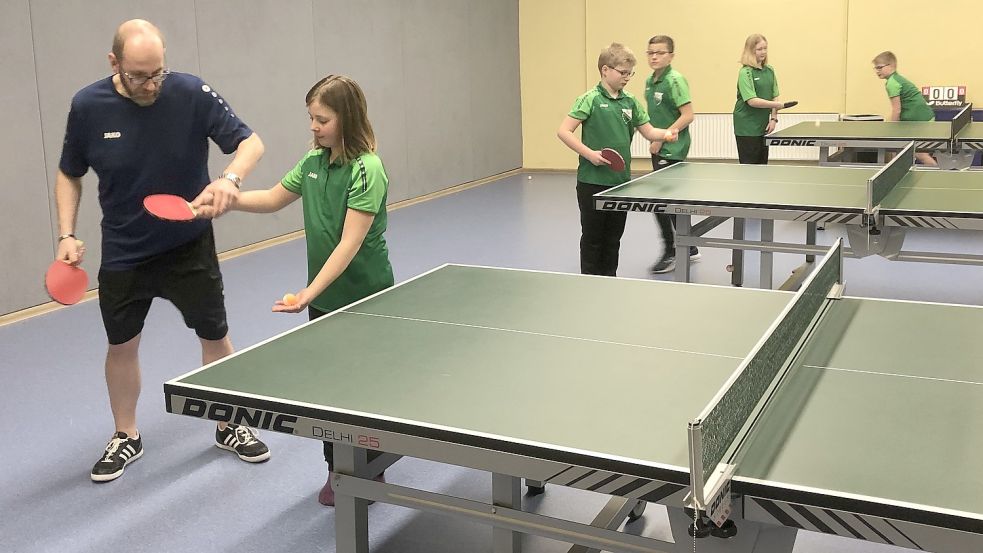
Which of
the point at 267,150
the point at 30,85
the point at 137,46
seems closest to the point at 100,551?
the point at 137,46

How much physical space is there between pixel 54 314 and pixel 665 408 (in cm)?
487

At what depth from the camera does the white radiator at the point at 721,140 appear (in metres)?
11.3

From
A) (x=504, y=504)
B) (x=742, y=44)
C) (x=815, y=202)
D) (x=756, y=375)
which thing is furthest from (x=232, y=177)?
(x=742, y=44)

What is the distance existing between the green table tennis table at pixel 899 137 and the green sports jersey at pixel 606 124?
103 inches

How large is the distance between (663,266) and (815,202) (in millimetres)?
2257

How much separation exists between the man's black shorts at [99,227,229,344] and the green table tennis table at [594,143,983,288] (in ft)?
6.48

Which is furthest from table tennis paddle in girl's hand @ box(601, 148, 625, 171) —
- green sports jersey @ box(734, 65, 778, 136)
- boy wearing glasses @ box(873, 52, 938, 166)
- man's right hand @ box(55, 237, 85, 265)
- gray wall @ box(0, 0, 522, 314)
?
boy wearing glasses @ box(873, 52, 938, 166)

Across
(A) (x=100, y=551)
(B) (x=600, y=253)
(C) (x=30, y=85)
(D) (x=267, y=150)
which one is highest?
(C) (x=30, y=85)

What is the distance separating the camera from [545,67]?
12.4m

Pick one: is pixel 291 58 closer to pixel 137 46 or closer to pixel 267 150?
pixel 267 150

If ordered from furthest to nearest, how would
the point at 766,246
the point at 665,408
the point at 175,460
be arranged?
the point at 766,246 → the point at 175,460 → the point at 665,408

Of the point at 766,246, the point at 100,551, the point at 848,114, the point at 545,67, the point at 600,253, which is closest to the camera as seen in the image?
the point at 100,551

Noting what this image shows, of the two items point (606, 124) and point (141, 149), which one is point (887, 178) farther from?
point (141, 149)

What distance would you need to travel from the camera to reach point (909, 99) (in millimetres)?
8922
